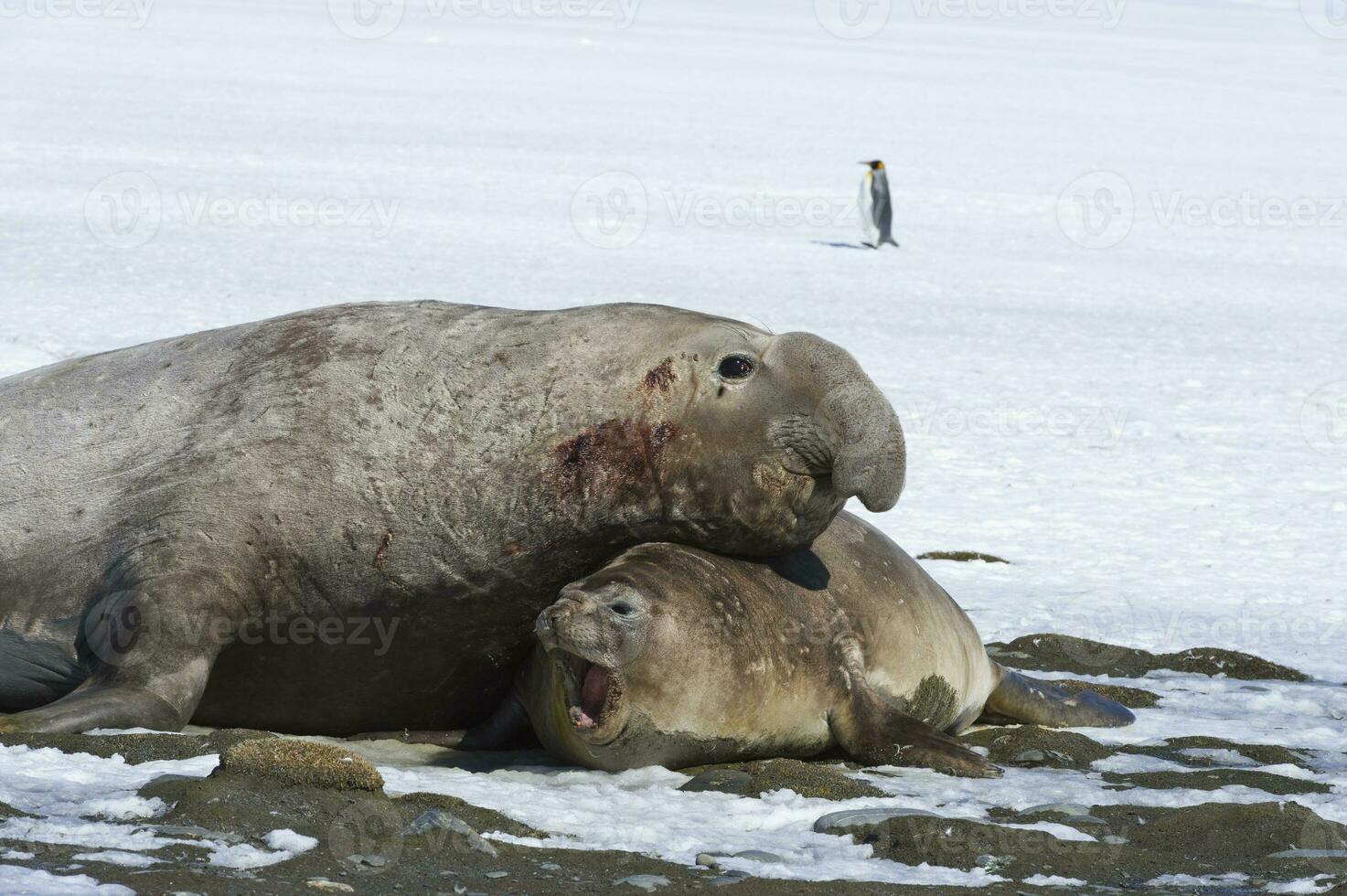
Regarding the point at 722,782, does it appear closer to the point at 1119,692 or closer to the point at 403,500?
the point at 403,500

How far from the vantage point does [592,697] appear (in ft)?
13.9

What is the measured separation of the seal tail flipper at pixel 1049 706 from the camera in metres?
5.35

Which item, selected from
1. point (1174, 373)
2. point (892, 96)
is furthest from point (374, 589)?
point (892, 96)

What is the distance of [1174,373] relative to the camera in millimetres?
15078

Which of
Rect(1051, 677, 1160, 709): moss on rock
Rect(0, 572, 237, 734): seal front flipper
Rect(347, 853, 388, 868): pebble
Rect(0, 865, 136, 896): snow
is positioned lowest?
Rect(1051, 677, 1160, 709): moss on rock

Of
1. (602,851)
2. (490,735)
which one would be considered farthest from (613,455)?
(602,851)

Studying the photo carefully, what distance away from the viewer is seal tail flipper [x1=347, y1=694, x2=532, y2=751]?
4652mm

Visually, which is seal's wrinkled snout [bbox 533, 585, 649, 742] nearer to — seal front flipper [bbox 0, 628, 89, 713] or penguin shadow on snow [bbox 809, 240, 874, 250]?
seal front flipper [bbox 0, 628, 89, 713]

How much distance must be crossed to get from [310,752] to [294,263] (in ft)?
47.9

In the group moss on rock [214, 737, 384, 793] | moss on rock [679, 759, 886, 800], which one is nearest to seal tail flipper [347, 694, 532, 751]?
moss on rock [679, 759, 886, 800]

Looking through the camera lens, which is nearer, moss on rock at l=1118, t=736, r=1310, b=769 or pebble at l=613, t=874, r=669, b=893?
pebble at l=613, t=874, r=669, b=893

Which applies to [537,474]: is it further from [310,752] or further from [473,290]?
[473,290]

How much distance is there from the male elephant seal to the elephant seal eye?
0.49 metres

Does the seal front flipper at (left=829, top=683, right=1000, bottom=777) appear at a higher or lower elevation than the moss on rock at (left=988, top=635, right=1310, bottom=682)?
higher
